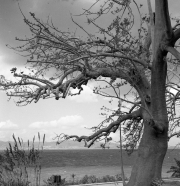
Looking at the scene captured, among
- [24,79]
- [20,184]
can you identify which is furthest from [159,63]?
[20,184]

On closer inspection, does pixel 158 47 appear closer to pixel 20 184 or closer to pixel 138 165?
pixel 138 165

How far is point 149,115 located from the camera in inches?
345

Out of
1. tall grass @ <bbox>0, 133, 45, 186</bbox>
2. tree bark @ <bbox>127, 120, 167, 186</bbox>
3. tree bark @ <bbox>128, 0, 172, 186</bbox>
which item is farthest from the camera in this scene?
tree bark @ <bbox>127, 120, 167, 186</bbox>

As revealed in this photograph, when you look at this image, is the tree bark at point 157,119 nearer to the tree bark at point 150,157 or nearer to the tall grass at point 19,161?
the tree bark at point 150,157

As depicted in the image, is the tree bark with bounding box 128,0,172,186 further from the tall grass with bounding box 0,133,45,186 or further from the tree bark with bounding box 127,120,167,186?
the tall grass with bounding box 0,133,45,186

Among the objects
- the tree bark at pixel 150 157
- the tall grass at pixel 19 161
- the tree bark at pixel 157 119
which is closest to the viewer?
the tall grass at pixel 19 161

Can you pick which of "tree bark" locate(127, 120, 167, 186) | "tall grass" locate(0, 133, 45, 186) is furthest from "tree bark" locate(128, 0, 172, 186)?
"tall grass" locate(0, 133, 45, 186)

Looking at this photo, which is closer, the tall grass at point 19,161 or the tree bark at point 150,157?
the tall grass at point 19,161

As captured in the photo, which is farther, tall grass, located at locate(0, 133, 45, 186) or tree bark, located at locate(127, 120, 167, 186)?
tree bark, located at locate(127, 120, 167, 186)

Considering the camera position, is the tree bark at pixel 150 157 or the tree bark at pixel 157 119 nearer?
the tree bark at pixel 157 119

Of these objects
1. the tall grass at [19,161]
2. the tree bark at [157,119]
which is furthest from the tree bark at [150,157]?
the tall grass at [19,161]

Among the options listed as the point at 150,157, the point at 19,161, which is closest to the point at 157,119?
the point at 150,157

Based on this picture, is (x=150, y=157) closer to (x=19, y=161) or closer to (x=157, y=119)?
(x=157, y=119)

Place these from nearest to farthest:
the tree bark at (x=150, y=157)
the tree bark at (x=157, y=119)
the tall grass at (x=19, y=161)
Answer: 1. the tall grass at (x=19, y=161)
2. the tree bark at (x=157, y=119)
3. the tree bark at (x=150, y=157)
